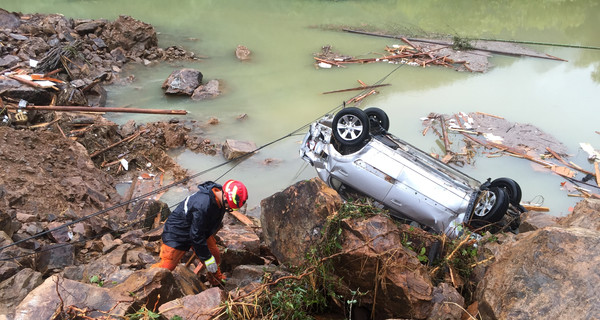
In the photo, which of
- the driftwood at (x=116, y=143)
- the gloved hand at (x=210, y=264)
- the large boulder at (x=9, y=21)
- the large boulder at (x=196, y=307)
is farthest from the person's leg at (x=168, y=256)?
the large boulder at (x=9, y=21)

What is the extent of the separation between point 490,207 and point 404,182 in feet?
4.77

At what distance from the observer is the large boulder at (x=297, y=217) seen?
550cm

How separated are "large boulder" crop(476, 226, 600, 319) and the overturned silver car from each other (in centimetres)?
294

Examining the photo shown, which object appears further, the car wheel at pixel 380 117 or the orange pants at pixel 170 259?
the car wheel at pixel 380 117

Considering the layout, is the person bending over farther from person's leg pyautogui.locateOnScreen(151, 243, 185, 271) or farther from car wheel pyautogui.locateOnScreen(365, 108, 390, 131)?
car wheel pyautogui.locateOnScreen(365, 108, 390, 131)

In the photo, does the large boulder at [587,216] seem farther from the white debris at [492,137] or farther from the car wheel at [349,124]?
the white debris at [492,137]

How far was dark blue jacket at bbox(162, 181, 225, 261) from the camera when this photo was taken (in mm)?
5641

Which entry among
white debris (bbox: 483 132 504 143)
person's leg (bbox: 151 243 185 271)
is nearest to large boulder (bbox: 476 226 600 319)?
person's leg (bbox: 151 243 185 271)

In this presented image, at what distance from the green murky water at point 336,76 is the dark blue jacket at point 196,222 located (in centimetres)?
377

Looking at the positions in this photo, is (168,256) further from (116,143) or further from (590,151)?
(590,151)

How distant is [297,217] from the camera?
5742 millimetres

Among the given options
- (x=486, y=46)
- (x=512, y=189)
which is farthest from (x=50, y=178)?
(x=486, y=46)

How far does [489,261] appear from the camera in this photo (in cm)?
489

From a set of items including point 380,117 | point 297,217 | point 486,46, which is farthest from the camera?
point 486,46
